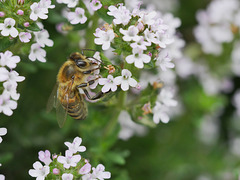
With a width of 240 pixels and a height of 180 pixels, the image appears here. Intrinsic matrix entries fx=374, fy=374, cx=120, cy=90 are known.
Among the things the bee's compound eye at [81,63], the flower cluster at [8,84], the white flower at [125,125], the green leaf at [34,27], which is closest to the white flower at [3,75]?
the flower cluster at [8,84]

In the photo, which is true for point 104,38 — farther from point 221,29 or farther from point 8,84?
point 221,29

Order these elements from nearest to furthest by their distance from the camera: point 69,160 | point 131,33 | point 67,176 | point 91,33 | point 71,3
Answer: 1. point 67,176
2. point 69,160
3. point 131,33
4. point 71,3
5. point 91,33

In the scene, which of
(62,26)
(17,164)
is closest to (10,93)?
(62,26)

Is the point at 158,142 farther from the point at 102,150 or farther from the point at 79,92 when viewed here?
the point at 79,92

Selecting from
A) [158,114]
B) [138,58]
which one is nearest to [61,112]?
[138,58]

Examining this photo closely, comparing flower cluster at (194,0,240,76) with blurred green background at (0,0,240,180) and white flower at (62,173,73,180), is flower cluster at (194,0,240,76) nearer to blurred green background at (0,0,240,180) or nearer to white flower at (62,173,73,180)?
blurred green background at (0,0,240,180)

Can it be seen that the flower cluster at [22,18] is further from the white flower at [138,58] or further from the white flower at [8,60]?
the white flower at [138,58]
